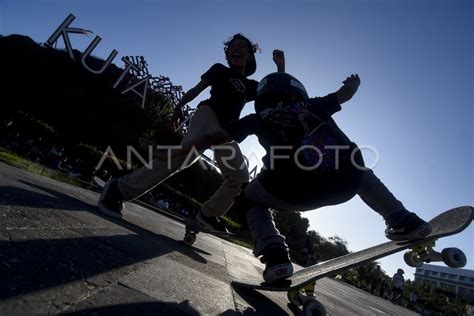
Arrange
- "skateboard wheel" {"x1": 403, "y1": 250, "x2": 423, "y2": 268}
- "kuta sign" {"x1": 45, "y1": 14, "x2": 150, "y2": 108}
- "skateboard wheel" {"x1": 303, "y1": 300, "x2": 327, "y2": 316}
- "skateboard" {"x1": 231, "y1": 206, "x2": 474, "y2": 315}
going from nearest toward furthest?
"skateboard wheel" {"x1": 303, "y1": 300, "x2": 327, "y2": 316}
"skateboard" {"x1": 231, "y1": 206, "x2": 474, "y2": 315}
"skateboard wheel" {"x1": 403, "y1": 250, "x2": 423, "y2": 268}
"kuta sign" {"x1": 45, "y1": 14, "x2": 150, "y2": 108}

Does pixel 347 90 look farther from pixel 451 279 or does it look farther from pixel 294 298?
pixel 451 279

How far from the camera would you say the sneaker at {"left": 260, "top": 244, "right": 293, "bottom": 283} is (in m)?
1.81

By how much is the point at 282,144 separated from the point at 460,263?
1392 mm

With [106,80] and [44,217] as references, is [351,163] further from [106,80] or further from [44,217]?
[106,80]

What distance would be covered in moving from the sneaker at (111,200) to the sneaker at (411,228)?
Result: 2431mm

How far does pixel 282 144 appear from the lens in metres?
2.00

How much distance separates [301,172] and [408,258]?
124cm

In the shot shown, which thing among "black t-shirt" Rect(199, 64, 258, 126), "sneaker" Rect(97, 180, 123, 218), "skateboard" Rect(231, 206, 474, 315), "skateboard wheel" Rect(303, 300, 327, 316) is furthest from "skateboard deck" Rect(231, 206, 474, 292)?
"black t-shirt" Rect(199, 64, 258, 126)

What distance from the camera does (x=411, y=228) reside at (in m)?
2.05

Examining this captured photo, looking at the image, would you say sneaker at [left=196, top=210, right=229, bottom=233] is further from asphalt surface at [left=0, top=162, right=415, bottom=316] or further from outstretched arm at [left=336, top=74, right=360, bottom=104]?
outstretched arm at [left=336, top=74, right=360, bottom=104]

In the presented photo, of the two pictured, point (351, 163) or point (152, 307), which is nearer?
point (152, 307)

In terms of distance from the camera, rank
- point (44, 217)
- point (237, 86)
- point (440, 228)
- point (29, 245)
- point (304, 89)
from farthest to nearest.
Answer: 1. point (237, 86)
2. point (304, 89)
3. point (440, 228)
4. point (44, 217)
5. point (29, 245)

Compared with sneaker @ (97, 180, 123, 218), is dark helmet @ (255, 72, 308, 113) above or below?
above

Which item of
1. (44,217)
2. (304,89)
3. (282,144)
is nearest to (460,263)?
(282,144)
